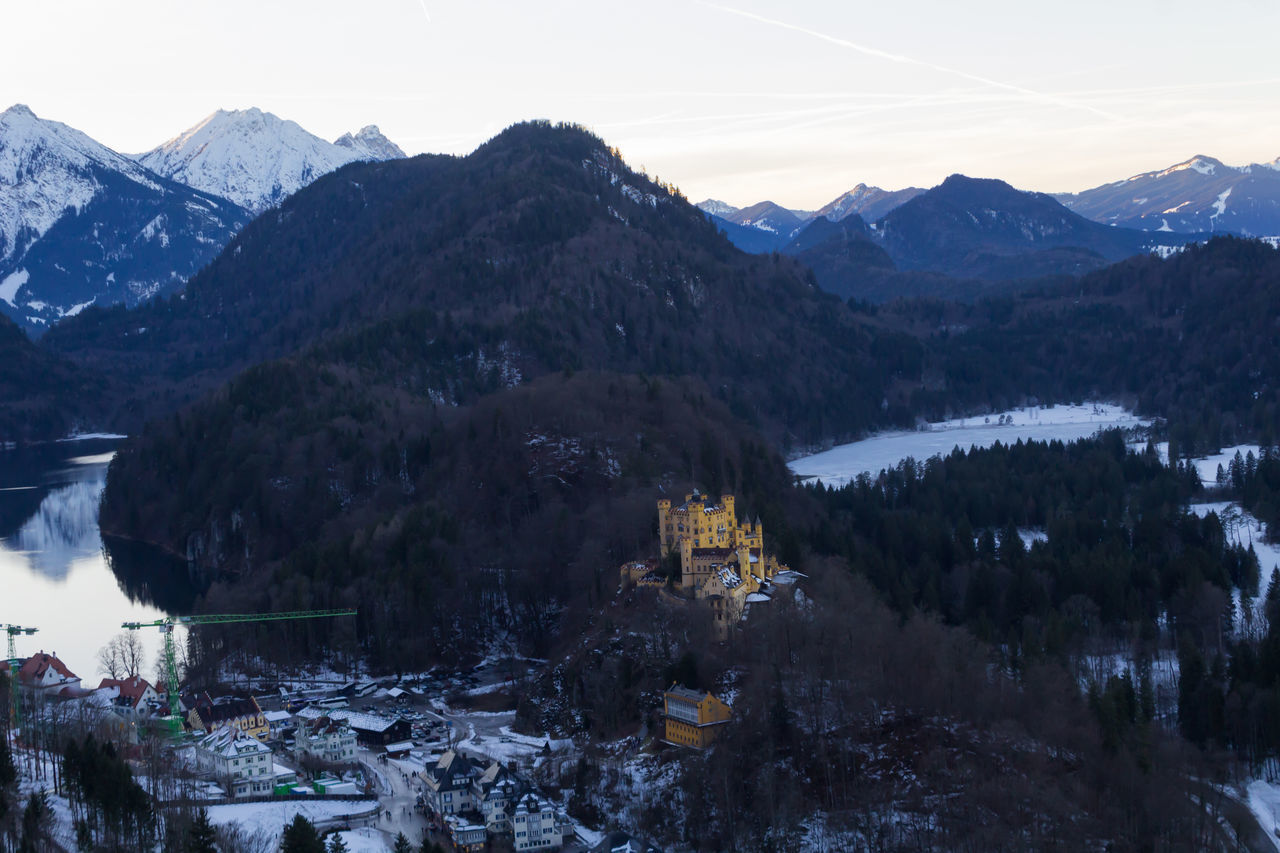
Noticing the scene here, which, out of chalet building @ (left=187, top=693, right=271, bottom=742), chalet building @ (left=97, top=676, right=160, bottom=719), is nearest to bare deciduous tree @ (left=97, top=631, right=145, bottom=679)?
chalet building @ (left=97, top=676, right=160, bottom=719)

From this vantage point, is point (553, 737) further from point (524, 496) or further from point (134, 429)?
point (134, 429)

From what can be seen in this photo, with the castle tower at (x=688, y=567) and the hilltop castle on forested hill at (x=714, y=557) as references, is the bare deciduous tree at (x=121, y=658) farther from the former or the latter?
the castle tower at (x=688, y=567)

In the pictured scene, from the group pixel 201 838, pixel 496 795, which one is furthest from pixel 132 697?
pixel 201 838

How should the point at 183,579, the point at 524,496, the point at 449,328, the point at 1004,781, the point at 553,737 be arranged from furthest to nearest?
the point at 449,328, the point at 183,579, the point at 524,496, the point at 553,737, the point at 1004,781

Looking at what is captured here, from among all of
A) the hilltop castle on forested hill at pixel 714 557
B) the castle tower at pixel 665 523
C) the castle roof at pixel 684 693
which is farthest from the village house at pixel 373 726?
the castle tower at pixel 665 523

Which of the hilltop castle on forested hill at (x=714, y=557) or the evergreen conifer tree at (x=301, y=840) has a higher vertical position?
the hilltop castle on forested hill at (x=714, y=557)

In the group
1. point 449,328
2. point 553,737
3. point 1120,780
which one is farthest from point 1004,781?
point 449,328
